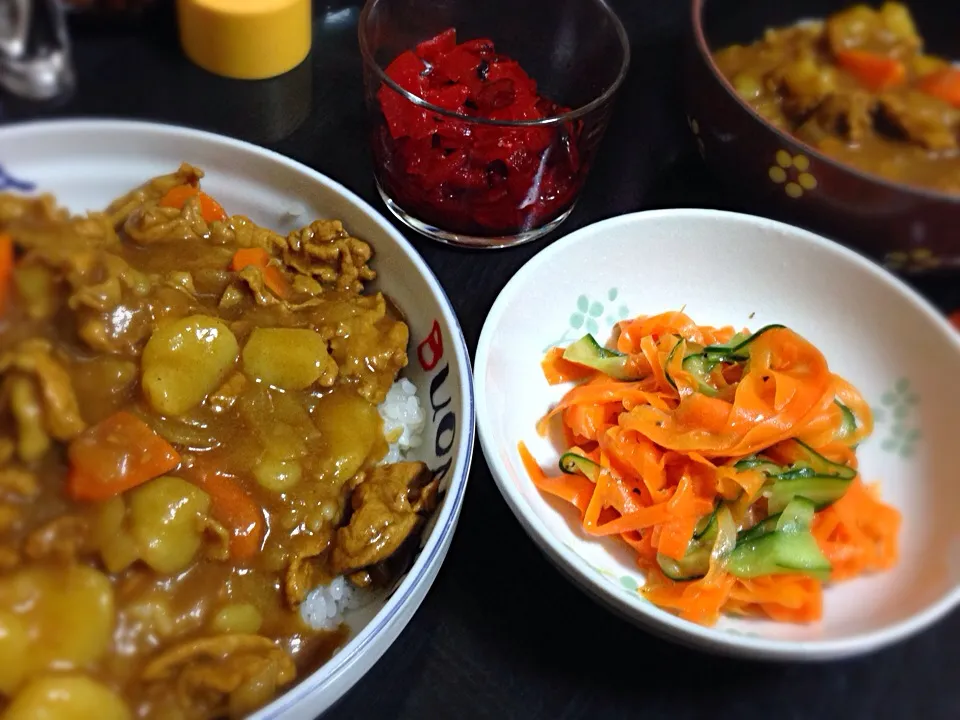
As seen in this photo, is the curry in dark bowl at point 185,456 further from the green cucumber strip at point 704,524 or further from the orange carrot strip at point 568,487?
the green cucumber strip at point 704,524

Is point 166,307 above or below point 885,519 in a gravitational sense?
above

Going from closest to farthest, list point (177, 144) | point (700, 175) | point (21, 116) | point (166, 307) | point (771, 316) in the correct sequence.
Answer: point (21, 116) → point (166, 307) → point (177, 144) → point (771, 316) → point (700, 175)

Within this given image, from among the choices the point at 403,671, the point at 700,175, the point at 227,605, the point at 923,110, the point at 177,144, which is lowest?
the point at 403,671

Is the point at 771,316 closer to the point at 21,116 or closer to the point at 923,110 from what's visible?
the point at 923,110

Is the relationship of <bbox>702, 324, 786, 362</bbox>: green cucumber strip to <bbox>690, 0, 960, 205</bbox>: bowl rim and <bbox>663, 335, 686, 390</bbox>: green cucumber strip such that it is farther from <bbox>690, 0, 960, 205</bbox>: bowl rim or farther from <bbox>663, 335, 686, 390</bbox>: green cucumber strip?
<bbox>690, 0, 960, 205</bbox>: bowl rim

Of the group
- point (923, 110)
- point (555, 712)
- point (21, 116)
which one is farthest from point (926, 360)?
point (21, 116)

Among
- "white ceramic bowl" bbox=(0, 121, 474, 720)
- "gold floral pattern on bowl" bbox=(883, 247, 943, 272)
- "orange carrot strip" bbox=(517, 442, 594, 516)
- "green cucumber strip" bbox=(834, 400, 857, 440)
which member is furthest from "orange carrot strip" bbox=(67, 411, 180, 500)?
"gold floral pattern on bowl" bbox=(883, 247, 943, 272)
